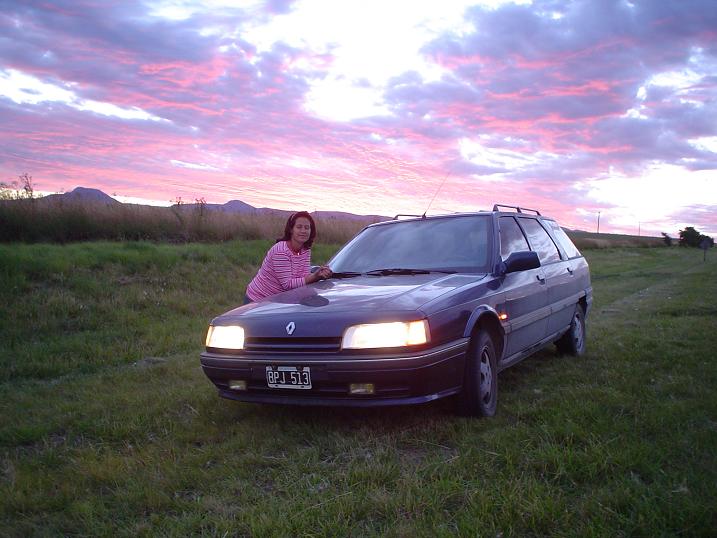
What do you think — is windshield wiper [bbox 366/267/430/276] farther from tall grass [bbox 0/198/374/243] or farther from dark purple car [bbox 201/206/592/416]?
tall grass [bbox 0/198/374/243]

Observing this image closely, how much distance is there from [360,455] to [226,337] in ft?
4.27

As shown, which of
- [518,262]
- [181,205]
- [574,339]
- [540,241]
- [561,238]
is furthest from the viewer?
[181,205]

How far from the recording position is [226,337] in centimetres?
428

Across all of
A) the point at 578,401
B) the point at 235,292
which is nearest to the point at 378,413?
the point at 578,401

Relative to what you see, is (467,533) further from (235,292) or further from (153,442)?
(235,292)

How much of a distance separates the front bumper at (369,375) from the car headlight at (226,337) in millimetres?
145

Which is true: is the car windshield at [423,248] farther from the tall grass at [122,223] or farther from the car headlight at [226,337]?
the tall grass at [122,223]

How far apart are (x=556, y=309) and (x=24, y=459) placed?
182 inches

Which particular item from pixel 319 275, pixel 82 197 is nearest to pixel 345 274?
pixel 319 275

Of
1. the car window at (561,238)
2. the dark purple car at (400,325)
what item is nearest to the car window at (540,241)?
the car window at (561,238)

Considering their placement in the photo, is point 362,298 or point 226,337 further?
point 226,337

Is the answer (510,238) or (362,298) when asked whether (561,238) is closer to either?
(510,238)

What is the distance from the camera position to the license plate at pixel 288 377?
3812 millimetres

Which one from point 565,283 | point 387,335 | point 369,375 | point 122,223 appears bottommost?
point 369,375
